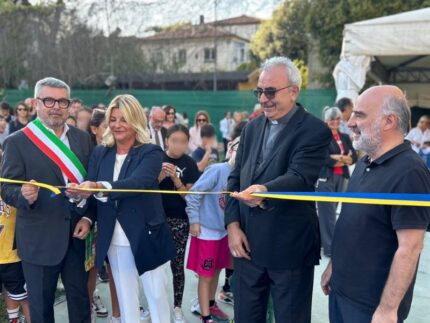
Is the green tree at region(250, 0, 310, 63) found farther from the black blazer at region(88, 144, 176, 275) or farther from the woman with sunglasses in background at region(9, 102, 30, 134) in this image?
the black blazer at region(88, 144, 176, 275)

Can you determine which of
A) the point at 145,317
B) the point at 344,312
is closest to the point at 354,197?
the point at 344,312

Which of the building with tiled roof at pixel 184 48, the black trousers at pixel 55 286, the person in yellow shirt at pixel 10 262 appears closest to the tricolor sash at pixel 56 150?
the black trousers at pixel 55 286

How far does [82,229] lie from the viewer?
304cm

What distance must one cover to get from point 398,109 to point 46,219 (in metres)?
2.32

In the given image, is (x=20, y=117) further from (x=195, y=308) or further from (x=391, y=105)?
(x=391, y=105)

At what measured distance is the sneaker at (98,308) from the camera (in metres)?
4.05

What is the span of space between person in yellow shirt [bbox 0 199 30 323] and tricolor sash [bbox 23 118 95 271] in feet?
2.13

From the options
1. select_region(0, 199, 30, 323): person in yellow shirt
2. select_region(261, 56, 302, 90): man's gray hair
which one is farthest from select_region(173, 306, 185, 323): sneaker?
select_region(261, 56, 302, 90): man's gray hair

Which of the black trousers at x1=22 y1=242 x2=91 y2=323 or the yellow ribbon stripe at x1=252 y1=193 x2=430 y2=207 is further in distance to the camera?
the black trousers at x1=22 y1=242 x2=91 y2=323

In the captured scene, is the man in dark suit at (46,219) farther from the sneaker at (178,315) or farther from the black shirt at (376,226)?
the black shirt at (376,226)

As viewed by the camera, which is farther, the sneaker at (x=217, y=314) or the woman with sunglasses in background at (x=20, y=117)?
the woman with sunglasses in background at (x=20, y=117)

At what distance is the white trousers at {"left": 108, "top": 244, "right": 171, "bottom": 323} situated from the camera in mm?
3078

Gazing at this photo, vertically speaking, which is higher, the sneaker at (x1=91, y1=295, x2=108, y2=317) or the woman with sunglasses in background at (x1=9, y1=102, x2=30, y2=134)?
the woman with sunglasses in background at (x1=9, y1=102, x2=30, y2=134)

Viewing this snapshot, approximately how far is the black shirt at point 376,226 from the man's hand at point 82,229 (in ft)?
5.67
